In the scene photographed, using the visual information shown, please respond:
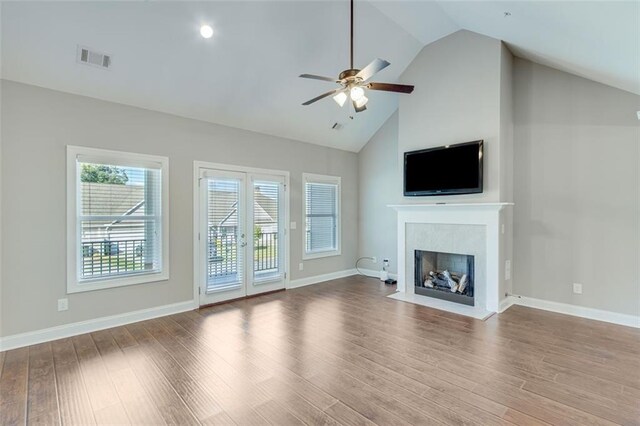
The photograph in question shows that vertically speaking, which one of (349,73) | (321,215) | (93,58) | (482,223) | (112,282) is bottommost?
(112,282)

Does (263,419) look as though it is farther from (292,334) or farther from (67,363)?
(67,363)

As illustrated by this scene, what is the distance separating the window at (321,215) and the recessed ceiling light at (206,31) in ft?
10.1

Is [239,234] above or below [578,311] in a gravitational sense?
above

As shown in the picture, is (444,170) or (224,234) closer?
(444,170)

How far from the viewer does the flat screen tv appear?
14.7 ft

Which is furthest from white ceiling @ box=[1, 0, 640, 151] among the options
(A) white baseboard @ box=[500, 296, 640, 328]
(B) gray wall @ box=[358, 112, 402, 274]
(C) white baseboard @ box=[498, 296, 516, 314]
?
(C) white baseboard @ box=[498, 296, 516, 314]

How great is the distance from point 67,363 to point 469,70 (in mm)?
6162

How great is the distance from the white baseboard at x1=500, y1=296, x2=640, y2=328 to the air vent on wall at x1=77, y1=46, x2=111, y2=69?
6.13m

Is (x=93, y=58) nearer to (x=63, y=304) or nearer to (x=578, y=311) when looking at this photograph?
(x=63, y=304)

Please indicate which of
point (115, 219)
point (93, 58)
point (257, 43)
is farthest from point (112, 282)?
point (257, 43)

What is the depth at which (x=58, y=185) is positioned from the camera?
3600 millimetres

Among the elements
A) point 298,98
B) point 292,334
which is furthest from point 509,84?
point 292,334

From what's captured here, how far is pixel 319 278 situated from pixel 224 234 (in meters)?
2.30

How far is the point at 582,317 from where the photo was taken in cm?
412
